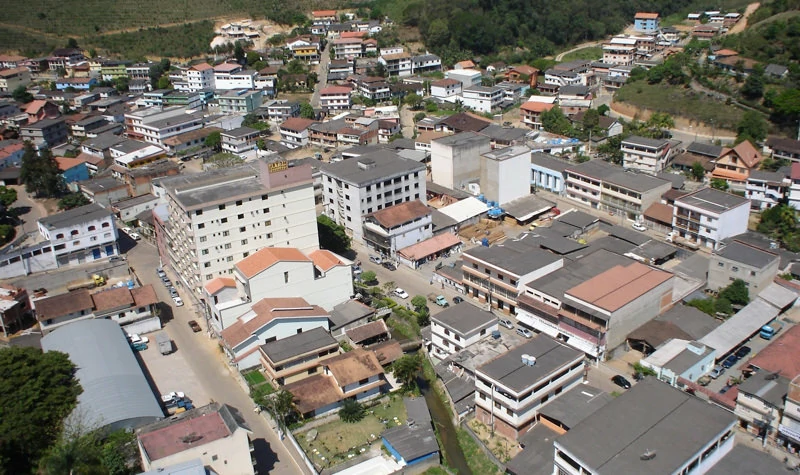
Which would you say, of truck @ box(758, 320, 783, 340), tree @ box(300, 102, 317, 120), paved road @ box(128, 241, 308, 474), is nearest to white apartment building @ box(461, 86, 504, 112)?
tree @ box(300, 102, 317, 120)

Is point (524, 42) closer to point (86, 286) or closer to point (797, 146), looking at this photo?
point (797, 146)

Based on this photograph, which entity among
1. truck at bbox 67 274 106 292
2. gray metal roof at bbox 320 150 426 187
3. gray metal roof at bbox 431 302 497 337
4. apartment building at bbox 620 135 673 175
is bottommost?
truck at bbox 67 274 106 292

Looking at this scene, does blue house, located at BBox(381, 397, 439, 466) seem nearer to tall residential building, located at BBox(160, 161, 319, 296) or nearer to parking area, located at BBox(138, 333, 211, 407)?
parking area, located at BBox(138, 333, 211, 407)

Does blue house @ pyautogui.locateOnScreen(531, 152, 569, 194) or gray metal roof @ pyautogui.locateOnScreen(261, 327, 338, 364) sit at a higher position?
blue house @ pyautogui.locateOnScreen(531, 152, 569, 194)

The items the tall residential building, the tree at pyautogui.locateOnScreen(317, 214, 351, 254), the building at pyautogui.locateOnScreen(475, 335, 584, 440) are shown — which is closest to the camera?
the building at pyautogui.locateOnScreen(475, 335, 584, 440)

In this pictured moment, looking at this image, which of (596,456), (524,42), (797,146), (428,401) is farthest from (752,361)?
(524,42)

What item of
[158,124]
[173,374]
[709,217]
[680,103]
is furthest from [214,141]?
[680,103]
